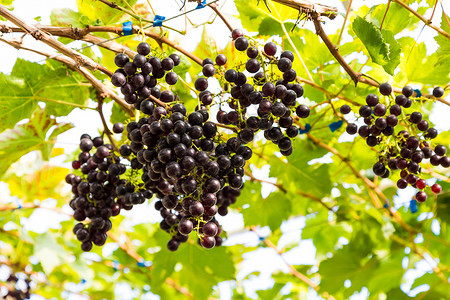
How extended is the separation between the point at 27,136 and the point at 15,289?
165 cm

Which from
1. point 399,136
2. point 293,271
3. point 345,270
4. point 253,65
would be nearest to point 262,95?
point 253,65

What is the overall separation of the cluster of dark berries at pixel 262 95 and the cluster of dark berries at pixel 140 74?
0.11 meters

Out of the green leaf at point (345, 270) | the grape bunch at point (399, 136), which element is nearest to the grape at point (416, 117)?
the grape bunch at point (399, 136)

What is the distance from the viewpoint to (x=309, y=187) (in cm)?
200

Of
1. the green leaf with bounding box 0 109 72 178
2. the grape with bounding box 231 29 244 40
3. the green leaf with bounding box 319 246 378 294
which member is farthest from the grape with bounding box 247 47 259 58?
the green leaf with bounding box 319 246 378 294

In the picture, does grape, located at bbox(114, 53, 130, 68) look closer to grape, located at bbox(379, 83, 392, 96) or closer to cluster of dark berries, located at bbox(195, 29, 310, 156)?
cluster of dark berries, located at bbox(195, 29, 310, 156)

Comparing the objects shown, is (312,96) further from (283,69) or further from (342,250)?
(342,250)

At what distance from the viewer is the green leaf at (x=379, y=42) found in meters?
1.25

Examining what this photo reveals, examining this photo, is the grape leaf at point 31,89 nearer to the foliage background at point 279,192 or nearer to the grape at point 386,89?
the foliage background at point 279,192

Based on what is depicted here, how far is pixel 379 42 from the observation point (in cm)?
125

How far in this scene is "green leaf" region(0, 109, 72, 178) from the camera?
1737mm

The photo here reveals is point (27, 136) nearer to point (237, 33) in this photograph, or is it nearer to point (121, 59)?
point (121, 59)

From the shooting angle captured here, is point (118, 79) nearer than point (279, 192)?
Yes

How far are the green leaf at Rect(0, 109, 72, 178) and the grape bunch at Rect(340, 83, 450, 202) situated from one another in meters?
1.22
